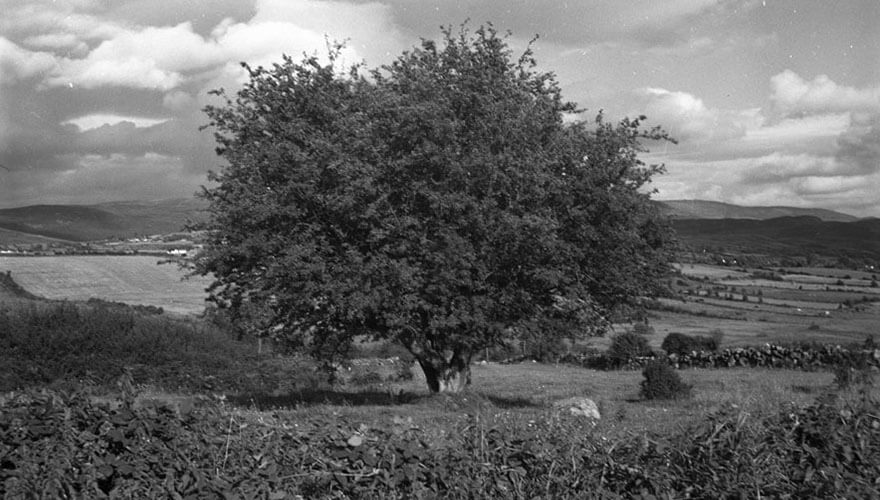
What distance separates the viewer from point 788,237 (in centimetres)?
14162

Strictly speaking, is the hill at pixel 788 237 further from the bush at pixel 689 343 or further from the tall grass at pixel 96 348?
the tall grass at pixel 96 348

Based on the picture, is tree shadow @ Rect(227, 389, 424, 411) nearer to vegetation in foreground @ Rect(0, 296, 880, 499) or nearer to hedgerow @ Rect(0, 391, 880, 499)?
vegetation in foreground @ Rect(0, 296, 880, 499)

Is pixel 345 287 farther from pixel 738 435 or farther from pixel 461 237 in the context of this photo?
pixel 738 435

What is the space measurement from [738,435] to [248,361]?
3200 cm

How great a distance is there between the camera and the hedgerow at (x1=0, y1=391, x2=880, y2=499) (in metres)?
6.46

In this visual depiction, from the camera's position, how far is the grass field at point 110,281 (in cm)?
5507

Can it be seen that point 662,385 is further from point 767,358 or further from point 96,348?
point 96,348

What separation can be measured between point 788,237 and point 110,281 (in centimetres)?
11512

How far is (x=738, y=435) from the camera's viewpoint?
7.32 m

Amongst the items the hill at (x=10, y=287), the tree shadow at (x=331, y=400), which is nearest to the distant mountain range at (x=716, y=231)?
the hill at (x=10, y=287)

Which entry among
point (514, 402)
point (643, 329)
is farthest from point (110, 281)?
point (514, 402)

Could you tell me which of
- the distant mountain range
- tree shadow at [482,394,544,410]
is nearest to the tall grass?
tree shadow at [482,394,544,410]

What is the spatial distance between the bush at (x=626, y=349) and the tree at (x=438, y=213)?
906 inches

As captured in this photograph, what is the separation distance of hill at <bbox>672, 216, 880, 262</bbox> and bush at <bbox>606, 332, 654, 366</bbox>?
45.0m
